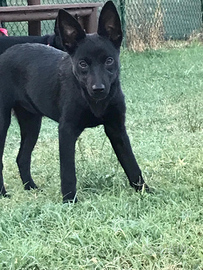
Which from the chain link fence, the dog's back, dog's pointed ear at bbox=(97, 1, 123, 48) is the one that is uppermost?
dog's pointed ear at bbox=(97, 1, 123, 48)

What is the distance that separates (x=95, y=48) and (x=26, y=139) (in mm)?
1094

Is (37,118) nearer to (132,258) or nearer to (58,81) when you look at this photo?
(58,81)

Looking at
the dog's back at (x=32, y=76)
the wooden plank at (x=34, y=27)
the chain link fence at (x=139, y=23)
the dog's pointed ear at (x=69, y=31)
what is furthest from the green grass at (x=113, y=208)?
the chain link fence at (x=139, y=23)

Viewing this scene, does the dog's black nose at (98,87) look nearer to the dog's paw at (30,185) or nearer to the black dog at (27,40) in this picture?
the dog's paw at (30,185)

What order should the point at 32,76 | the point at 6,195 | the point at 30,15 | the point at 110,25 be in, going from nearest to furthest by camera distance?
the point at 110,25 < the point at 32,76 < the point at 6,195 < the point at 30,15

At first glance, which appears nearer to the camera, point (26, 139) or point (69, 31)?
point (69, 31)

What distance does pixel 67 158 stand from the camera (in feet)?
10.6

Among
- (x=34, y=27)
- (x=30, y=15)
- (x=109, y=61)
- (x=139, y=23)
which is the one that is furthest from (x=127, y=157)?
(x=139, y=23)

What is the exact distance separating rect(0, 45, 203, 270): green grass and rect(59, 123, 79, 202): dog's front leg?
0.10 metres

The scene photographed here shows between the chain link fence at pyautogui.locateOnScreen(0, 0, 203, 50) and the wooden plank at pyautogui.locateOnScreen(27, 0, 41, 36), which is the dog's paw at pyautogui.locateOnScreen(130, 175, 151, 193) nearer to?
the wooden plank at pyautogui.locateOnScreen(27, 0, 41, 36)

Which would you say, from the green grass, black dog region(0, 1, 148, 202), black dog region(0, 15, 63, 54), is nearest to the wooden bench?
black dog region(0, 15, 63, 54)

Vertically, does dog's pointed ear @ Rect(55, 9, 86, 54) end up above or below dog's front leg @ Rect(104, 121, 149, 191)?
above

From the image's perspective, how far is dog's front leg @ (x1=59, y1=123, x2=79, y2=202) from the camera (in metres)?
3.19

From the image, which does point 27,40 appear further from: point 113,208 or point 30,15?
point 113,208
